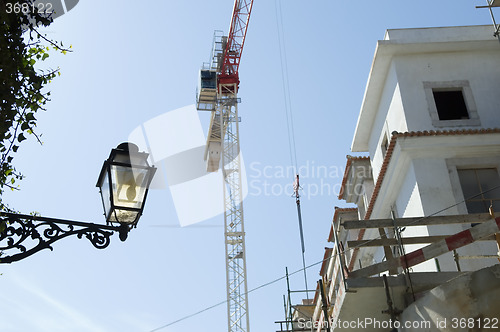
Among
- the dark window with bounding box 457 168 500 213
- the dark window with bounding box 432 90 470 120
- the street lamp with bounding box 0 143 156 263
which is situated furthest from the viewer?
the dark window with bounding box 432 90 470 120

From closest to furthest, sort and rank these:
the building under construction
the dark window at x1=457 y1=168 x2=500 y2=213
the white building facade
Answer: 1. the building under construction
2. the dark window at x1=457 y1=168 x2=500 y2=213
3. the white building facade

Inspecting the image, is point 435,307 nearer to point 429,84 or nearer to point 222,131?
point 429,84

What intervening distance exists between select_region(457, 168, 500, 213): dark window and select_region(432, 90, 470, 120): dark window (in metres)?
2.06

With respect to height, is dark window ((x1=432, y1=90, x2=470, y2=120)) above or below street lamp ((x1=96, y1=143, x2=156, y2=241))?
above

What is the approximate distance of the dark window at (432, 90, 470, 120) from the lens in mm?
17419

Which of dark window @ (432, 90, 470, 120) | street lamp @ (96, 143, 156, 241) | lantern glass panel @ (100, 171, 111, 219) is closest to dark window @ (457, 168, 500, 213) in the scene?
dark window @ (432, 90, 470, 120)

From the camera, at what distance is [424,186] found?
50.8 ft

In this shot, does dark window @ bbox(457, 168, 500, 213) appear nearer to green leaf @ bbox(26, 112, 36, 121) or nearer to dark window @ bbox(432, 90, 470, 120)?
dark window @ bbox(432, 90, 470, 120)

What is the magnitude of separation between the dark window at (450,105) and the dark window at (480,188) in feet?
6.77

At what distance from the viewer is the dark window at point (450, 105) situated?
1742 cm

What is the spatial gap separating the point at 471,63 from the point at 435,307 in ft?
40.0

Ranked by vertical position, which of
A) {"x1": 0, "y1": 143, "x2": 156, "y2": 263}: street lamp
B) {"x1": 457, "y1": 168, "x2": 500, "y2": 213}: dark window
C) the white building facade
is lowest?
{"x1": 0, "y1": 143, "x2": 156, "y2": 263}: street lamp

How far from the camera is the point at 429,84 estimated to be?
1783 cm

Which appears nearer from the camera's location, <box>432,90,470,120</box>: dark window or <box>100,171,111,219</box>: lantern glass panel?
<box>100,171,111,219</box>: lantern glass panel
